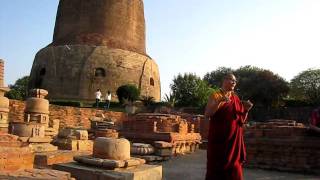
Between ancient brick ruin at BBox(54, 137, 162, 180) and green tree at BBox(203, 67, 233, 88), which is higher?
green tree at BBox(203, 67, 233, 88)

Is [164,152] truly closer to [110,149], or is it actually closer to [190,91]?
[110,149]

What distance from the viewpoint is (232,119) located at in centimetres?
410

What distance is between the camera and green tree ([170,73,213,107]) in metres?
26.8

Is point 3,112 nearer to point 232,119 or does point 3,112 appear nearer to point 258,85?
point 232,119

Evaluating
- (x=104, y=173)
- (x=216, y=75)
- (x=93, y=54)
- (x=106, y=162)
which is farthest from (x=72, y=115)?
(x=216, y=75)

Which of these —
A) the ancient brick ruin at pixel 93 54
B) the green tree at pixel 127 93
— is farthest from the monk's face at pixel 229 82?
the ancient brick ruin at pixel 93 54

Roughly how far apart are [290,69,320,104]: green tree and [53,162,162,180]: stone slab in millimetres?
34481

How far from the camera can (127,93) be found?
22750 mm

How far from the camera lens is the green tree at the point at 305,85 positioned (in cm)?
3703

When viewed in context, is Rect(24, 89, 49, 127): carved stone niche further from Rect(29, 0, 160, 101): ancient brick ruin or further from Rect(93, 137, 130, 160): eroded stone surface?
Rect(29, 0, 160, 101): ancient brick ruin

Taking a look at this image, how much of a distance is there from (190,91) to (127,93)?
6.66 meters

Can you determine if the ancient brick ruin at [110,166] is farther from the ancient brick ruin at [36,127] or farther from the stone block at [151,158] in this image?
the stone block at [151,158]

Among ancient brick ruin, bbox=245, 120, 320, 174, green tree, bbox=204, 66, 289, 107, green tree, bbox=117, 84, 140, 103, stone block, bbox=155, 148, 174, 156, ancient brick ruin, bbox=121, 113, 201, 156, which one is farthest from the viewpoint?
green tree, bbox=204, 66, 289, 107

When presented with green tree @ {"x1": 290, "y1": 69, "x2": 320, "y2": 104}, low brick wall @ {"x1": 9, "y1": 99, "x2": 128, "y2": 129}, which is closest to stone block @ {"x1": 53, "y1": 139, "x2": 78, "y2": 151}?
low brick wall @ {"x1": 9, "y1": 99, "x2": 128, "y2": 129}
